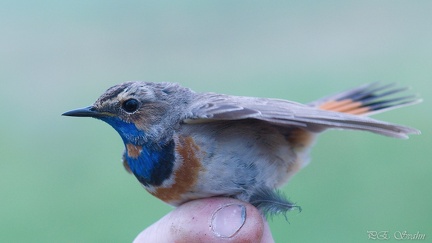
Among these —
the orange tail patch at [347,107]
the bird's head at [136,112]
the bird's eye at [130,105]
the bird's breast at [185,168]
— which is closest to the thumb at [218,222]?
the bird's breast at [185,168]

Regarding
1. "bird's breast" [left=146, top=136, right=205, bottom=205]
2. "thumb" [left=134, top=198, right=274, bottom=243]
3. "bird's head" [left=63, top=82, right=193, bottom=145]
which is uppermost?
"bird's head" [left=63, top=82, right=193, bottom=145]

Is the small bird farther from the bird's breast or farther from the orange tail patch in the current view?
the orange tail patch

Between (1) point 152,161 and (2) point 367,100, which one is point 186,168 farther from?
(2) point 367,100

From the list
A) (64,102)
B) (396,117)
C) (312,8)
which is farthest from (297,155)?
(312,8)

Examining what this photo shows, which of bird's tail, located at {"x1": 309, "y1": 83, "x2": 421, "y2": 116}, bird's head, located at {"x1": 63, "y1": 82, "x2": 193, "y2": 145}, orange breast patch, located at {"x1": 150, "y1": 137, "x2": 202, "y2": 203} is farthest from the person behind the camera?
bird's tail, located at {"x1": 309, "y1": 83, "x2": 421, "y2": 116}

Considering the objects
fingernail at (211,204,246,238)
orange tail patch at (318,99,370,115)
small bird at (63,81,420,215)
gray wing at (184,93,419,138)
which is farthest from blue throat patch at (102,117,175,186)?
orange tail patch at (318,99,370,115)

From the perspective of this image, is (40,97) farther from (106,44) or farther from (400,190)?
(400,190)

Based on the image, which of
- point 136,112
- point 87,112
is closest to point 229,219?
point 136,112
